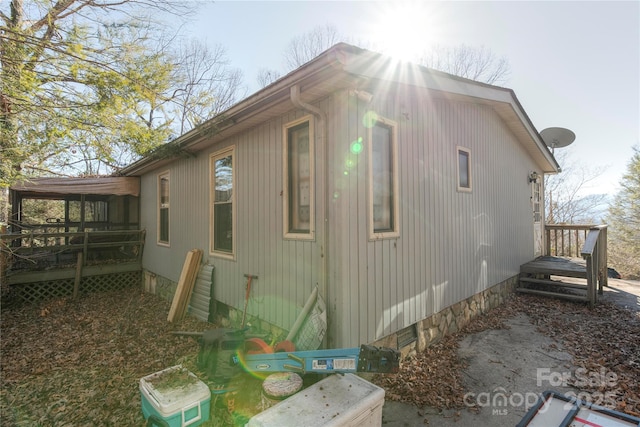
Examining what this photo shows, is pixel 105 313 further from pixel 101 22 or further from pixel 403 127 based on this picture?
pixel 403 127

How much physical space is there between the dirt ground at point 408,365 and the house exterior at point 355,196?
0.56 metres

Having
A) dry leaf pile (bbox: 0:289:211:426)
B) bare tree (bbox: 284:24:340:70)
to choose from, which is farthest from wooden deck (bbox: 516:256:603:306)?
bare tree (bbox: 284:24:340:70)

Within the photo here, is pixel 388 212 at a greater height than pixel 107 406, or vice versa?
A: pixel 388 212

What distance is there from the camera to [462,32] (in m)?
6.80

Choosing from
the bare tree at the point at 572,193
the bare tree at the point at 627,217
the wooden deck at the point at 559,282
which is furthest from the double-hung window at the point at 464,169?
the bare tree at the point at 572,193

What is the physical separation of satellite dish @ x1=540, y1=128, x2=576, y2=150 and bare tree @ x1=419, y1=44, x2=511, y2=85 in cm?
710

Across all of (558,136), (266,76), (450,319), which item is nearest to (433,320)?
(450,319)

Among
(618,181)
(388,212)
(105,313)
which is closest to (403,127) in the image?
(388,212)

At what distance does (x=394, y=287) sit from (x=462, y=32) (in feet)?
22.2

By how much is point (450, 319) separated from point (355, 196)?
286cm

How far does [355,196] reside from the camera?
9.38ft

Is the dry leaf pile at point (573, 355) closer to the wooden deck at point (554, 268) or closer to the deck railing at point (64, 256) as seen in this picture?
the wooden deck at point (554, 268)

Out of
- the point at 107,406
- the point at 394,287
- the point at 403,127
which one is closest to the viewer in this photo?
the point at 107,406

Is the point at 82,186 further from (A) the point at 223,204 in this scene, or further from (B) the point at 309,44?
(B) the point at 309,44
